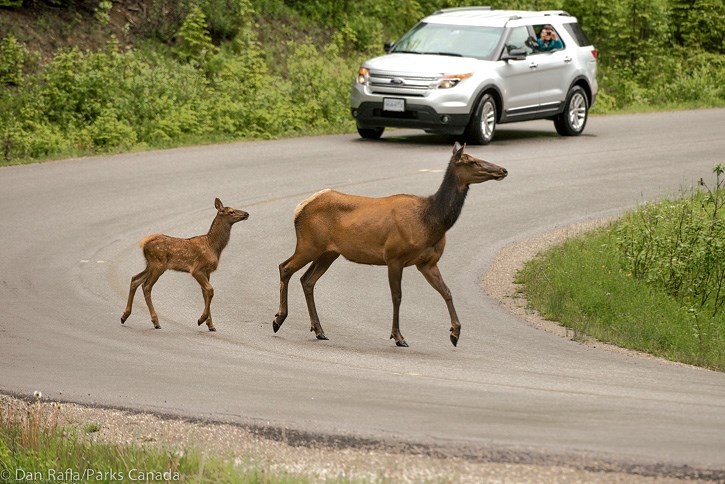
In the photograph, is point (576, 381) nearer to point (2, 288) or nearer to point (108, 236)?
point (2, 288)

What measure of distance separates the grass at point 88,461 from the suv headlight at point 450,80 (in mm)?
16123

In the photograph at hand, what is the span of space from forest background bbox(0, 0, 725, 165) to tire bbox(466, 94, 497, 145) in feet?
10.2

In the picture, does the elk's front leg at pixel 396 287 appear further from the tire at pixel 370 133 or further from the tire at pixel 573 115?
the tire at pixel 573 115

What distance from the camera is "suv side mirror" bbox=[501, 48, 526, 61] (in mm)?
26531

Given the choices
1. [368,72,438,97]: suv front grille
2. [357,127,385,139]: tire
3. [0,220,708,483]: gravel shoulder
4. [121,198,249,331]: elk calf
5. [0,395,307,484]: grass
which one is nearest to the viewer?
[0,220,708,483]: gravel shoulder

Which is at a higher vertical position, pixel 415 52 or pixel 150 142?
pixel 415 52

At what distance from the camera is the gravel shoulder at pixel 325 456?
8430mm

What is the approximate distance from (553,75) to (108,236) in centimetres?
1188

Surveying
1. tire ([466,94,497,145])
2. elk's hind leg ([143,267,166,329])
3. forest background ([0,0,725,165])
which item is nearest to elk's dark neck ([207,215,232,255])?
elk's hind leg ([143,267,166,329])

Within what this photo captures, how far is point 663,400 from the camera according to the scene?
1051 centimetres

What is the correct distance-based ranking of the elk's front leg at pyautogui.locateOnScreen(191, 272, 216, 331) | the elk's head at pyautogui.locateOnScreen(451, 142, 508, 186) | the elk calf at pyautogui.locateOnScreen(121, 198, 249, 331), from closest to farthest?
the elk's head at pyautogui.locateOnScreen(451, 142, 508, 186) < the elk's front leg at pyautogui.locateOnScreen(191, 272, 216, 331) < the elk calf at pyautogui.locateOnScreen(121, 198, 249, 331)

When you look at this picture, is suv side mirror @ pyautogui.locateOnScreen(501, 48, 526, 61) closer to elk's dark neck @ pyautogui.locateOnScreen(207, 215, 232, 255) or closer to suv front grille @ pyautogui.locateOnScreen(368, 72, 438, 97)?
suv front grille @ pyautogui.locateOnScreen(368, 72, 438, 97)

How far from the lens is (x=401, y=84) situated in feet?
83.4

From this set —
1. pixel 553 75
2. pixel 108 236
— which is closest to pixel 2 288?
pixel 108 236
